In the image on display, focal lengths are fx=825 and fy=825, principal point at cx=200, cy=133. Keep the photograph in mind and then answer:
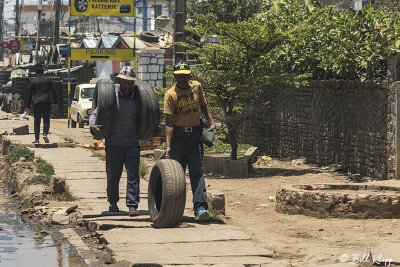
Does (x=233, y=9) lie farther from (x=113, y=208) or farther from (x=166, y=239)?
(x=166, y=239)

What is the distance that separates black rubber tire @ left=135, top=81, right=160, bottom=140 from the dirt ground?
150 centimetres

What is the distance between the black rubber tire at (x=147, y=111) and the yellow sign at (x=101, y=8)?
1700 cm

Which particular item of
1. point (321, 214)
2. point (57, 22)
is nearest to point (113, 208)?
point (321, 214)

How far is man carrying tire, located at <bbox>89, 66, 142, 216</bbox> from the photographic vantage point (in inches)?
394

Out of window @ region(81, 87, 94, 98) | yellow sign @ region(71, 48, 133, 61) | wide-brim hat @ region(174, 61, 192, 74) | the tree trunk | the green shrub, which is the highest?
yellow sign @ region(71, 48, 133, 61)

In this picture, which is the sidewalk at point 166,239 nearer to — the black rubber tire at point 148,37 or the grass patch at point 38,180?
the grass patch at point 38,180

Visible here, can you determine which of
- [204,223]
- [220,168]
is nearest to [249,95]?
[220,168]

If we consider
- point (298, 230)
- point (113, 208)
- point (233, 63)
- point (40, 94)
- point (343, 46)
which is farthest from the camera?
point (40, 94)

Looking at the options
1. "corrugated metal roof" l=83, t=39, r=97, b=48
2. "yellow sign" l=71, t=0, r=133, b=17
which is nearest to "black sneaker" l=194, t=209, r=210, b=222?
"yellow sign" l=71, t=0, r=133, b=17

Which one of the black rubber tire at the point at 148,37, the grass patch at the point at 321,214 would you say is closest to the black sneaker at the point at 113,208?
the grass patch at the point at 321,214

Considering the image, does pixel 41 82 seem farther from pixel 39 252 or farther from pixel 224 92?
pixel 39 252

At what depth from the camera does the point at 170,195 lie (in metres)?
9.10

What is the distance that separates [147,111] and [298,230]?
230cm

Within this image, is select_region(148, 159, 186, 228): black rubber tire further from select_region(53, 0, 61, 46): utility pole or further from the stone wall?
select_region(53, 0, 61, 46): utility pole
